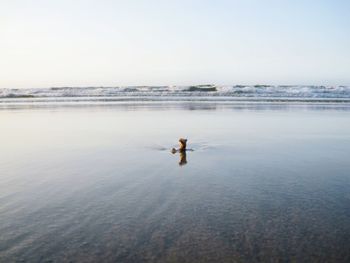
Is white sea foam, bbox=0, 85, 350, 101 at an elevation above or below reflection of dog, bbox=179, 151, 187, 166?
below

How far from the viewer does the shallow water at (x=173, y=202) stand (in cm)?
385

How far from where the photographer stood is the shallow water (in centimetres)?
385

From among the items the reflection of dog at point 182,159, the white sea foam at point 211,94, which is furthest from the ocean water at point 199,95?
the reflection of dog at point 182,159

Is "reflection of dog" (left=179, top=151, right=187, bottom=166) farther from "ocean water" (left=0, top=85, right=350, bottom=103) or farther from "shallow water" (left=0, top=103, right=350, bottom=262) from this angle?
"ocean water" (left=0, top=85, right=350, bottom=103)

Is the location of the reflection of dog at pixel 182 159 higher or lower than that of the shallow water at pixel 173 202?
lower

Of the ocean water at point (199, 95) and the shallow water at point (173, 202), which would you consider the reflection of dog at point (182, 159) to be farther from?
the ocean water at point (199, 95)

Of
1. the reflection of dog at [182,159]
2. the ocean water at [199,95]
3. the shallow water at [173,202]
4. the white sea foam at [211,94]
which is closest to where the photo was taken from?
the shallow water at [173,202]

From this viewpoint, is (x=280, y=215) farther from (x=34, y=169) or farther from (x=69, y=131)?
(x=69, y=131)

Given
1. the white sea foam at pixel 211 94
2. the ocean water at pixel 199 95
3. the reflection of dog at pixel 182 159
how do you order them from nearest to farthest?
the reflection of dog at pixel 182 159 → the ocean water at pixel 199 95 → the white sea foam at pixel 211 94

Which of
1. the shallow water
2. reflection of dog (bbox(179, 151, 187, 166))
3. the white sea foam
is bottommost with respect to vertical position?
the white sea foam

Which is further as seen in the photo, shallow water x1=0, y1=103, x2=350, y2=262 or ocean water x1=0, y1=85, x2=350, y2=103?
ocean water x1=0, y1=85, x2=350, y2=103

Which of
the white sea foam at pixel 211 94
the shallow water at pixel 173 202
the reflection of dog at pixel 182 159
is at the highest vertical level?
the shallow water at pixel 173 202

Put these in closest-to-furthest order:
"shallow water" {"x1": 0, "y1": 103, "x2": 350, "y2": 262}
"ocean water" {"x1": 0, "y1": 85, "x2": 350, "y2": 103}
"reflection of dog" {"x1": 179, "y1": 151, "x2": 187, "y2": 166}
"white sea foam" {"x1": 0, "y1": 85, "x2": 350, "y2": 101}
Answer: "shallow water" {"x1": 0, "y1": 103, "x2": 350, "y2": 262} → "reflection of dog" {"x1": 179, "y1": 151, "x2": 187, "y2": 166} → "ocean water" {"x1": 0, "y1": 85, "x2": 350, "y2": 103} → "white sea foam" {"x1": 0, "y1": 85, "x2": 350, "y2": 101}

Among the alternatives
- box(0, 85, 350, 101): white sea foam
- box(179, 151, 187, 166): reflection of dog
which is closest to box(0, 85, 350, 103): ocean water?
box(0, 85, 350, 101): white sea foam
